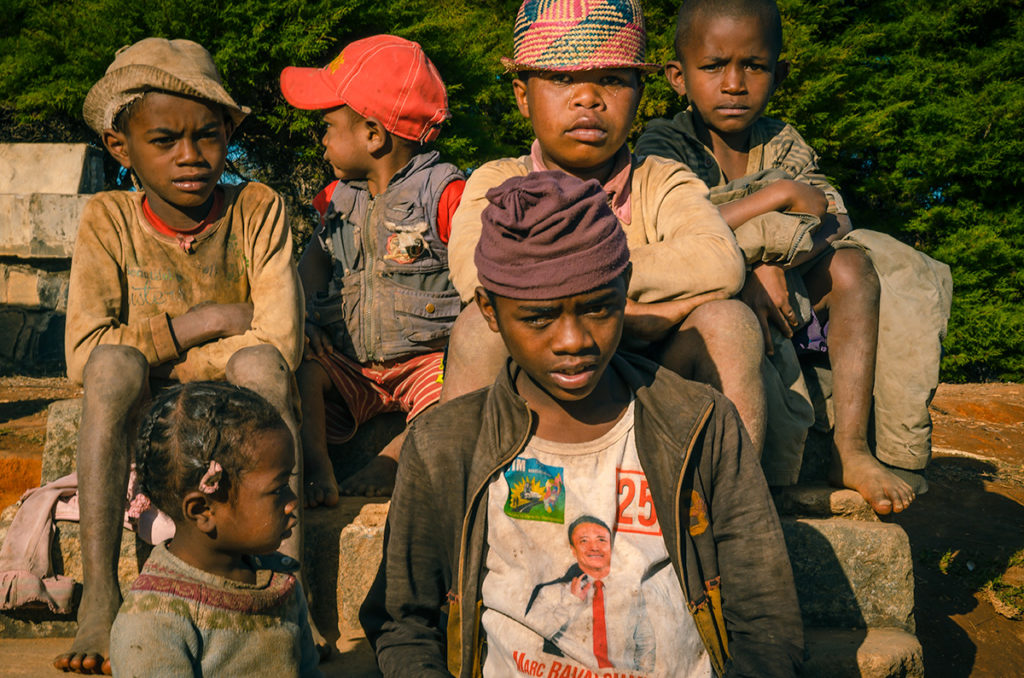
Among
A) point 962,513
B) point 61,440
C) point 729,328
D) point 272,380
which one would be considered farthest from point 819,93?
point 61,440

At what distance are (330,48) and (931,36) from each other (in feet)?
24.8

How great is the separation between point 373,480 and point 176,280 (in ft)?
3.43

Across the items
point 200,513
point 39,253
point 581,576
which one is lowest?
point 39,253

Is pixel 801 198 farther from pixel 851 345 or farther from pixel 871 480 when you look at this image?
pixel 871 480

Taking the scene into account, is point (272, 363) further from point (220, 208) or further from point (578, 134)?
point (578, 134)

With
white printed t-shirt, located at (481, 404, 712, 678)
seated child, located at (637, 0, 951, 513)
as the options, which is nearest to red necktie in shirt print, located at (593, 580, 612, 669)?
white printed t-shirt, located at (481, 404, 712, 678)

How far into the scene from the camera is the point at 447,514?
7.43 ft

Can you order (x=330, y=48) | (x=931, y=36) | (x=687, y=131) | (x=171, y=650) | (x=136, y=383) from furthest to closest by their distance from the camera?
(x=931, y=36), (x=330, y=48), (x=687, y=131), (x=136, y=383), (x=171, y=650)

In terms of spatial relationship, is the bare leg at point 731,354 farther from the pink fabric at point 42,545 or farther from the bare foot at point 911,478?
the pink fabric at point 42,545

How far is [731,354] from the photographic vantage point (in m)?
2.68

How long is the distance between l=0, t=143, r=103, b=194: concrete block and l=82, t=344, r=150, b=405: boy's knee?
6.80m

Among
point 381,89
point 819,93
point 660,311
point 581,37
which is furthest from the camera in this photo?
point 819,93

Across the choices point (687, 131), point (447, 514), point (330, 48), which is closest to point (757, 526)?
point (447, 514)

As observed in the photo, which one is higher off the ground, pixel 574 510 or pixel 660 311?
pixel 660 311
